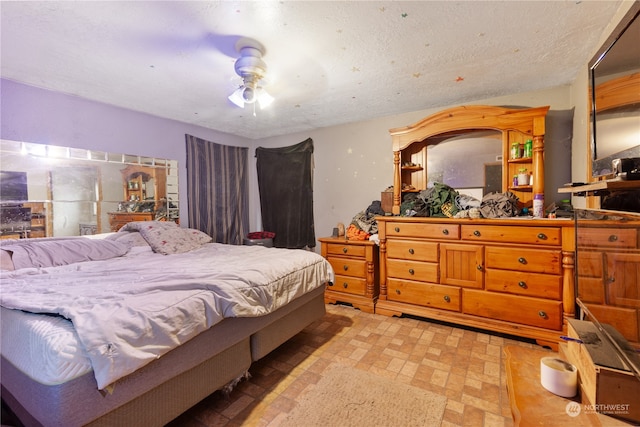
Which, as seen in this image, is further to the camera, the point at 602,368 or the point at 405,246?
the point at 405,246

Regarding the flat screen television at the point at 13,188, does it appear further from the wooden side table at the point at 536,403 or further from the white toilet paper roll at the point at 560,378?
the white toilet paper roll at the point at 560,378

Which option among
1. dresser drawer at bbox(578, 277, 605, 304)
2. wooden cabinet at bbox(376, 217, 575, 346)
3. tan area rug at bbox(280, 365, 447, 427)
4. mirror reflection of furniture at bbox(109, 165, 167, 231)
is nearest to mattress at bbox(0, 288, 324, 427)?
tan area rug at bbox(280, 365, 447, 427)

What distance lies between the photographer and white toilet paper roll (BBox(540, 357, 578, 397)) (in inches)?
47.1

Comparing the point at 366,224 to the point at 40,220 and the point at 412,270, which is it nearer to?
the point at 412,270

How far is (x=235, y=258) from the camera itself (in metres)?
2.28

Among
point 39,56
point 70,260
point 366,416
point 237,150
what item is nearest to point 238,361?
point 366,416

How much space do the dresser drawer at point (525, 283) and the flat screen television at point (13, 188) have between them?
13.5ft

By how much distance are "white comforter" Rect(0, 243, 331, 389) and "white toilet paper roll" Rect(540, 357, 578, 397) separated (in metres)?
1.44

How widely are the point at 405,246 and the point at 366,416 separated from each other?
65.2 inches

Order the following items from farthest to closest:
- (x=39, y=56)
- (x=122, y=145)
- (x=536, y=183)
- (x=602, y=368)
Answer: (x=122, y=145)
(x=536, y=183)
(x=39, y=56)
(x=602, y=368)

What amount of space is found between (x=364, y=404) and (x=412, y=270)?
1473 mm

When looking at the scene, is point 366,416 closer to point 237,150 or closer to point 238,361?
point 238,361

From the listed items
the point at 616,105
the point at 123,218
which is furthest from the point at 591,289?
the point at 123,218

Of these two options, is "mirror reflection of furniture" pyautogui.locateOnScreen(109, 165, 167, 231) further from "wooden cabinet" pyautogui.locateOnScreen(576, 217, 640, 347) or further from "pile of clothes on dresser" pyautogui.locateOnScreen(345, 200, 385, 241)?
"wooden cabinet" pyautogui.locateOnScreen(576, 217, 640, 347)
